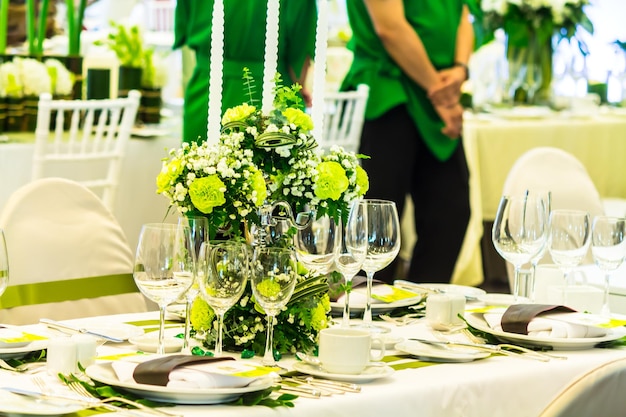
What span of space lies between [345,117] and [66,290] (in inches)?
99.8

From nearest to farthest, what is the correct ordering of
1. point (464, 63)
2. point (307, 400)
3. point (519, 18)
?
point (307, 400), point (464, 63), point (519, 18)

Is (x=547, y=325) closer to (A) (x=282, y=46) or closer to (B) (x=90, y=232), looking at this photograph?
(B) (x=90, y=232)

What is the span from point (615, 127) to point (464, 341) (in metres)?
4.14

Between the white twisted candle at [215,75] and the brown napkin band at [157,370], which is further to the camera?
the white twisted candle at [215,75]

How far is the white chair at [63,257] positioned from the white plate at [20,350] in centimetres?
47

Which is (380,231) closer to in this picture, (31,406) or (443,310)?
(443,310)

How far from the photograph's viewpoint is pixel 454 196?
411 cm

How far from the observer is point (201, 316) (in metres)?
1.86

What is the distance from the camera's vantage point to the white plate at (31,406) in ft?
4.66

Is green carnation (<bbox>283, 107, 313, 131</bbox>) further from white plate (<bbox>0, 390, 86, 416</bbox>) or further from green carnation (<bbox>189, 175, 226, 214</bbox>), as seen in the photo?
white plate (<bbox>0, 390, 86, 416</bbox>)

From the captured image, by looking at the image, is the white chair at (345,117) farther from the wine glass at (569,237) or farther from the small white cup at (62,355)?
the small white cup at (62,355)

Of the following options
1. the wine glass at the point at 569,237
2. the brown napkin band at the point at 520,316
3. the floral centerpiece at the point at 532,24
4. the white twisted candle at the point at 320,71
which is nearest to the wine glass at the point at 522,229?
the wine glass at the point at 569,237

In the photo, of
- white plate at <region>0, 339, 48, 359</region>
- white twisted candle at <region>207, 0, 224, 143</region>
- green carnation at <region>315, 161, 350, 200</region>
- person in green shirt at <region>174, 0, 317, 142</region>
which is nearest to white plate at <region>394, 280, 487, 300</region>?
green carnation at <region>315, 161, 350, 200</region>

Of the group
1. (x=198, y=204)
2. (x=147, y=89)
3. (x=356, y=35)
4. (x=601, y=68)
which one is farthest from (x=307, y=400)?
(x=601, y=68)
